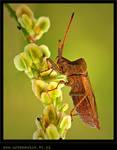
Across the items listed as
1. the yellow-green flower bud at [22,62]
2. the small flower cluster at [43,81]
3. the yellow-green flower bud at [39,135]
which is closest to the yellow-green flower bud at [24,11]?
the small flower cluster at [43,81]

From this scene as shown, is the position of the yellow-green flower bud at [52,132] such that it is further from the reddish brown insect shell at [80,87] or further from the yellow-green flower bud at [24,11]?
the yellow-green flower bud at [24,11]

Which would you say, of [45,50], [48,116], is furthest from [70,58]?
[48,116]

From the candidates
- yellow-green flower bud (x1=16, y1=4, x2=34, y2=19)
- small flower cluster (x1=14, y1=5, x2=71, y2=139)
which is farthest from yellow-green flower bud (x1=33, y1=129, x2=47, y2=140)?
yellow-green flower bud (x1=16, y1=4, x2=34, y2=19)

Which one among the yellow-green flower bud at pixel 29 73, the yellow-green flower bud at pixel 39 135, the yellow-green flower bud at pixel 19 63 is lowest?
the yellow-green flower bud at pixel 39 135

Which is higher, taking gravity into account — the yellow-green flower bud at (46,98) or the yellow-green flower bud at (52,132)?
the yellow-green flower bud at (46,98)

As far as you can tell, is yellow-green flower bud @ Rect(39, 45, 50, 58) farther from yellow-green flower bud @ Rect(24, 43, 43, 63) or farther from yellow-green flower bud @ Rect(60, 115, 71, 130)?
yellow-green flower bud @ Rect(60, 115, 71, 130)
